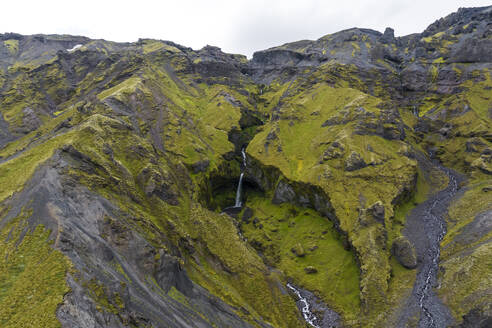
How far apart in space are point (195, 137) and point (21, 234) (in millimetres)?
81428

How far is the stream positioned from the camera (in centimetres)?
5012

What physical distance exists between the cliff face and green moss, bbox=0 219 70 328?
0.17m

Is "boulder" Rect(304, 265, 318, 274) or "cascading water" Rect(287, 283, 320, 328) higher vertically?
"boulder" Rect(304, 265, 318, 274)

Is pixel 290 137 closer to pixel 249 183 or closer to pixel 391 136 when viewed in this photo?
pixel 249 183

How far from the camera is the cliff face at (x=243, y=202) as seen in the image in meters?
37.9

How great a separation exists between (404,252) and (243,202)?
6312 centimetres

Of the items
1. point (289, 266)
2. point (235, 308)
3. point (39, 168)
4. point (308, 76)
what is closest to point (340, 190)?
point (289, 266)

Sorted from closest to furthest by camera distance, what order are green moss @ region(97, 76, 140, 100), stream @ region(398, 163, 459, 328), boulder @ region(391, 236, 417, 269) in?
1. stream @ region(398, 163, 459, 328)
2. boulder @ region(391, 236, 417, 269)
3. green moss @ region(97, 76, 140, 100)

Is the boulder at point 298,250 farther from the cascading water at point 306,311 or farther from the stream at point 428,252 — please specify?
the stream at point 428,252

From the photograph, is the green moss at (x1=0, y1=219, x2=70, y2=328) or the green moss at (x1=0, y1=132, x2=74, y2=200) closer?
the green moss at (x1=0, y1=219, x2=70, y2=328)

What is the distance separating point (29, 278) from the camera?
101 feet

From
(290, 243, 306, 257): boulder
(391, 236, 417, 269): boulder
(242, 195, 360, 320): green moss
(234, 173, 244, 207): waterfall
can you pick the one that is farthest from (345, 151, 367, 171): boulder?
(234, 173, 244, 207): waterfall

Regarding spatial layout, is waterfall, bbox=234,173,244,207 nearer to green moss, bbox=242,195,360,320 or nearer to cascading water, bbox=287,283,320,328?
green moss, bbox=242,195,360,320

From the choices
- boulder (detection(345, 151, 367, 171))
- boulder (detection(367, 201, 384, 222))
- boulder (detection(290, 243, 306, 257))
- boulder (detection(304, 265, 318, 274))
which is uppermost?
boulder (detection(345, 151, 367, 171))
